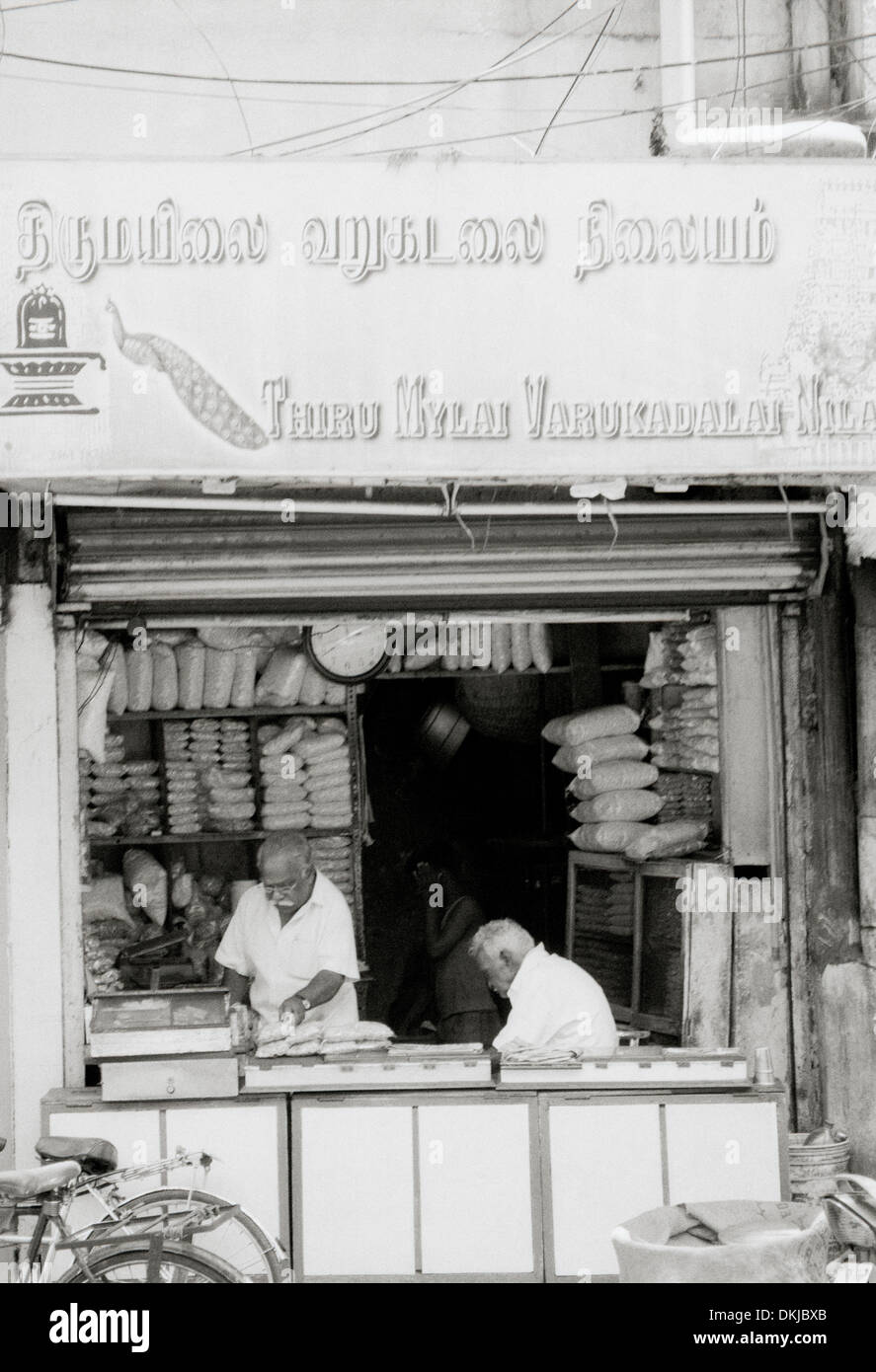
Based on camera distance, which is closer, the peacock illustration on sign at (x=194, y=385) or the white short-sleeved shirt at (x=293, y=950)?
the peacock illustration on sign at (x=194, y=385)

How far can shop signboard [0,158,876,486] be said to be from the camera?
594 cm

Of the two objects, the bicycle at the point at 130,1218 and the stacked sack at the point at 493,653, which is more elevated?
the stacked sack at the point at 493,653

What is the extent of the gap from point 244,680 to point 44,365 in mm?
2805

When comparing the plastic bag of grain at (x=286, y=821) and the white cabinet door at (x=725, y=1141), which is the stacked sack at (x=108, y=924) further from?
the white cabinet door at (x=725, y=1141)

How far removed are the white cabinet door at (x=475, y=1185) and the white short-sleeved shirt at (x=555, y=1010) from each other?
0.37 metres

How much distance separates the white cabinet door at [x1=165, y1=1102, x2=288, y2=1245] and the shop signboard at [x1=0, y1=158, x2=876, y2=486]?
2.54 m

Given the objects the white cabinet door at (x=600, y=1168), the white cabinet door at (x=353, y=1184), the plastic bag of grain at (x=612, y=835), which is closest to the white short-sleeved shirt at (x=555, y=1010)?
the white cabinet door at (x=600, y=1168)

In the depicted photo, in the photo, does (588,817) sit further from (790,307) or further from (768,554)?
(790,307)

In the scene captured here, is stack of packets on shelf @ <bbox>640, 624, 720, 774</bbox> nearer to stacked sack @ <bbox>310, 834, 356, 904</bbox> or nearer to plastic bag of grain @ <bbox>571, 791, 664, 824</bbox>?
plastic bag of grain @ <bbox>571, 791, 664, 824</bbox>

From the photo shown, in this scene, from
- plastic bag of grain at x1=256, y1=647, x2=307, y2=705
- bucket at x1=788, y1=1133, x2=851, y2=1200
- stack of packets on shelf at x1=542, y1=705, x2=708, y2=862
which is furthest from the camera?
plastic bag of grain at x1=256, y1=647, x2=307, y2=705

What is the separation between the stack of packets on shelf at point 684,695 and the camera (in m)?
7.66

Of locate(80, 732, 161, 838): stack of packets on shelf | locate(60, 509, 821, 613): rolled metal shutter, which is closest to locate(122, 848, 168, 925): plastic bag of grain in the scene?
locate(80, 732, 161, 838): stack of packets on shelf

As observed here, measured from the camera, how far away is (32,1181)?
A: 5.27 meters
